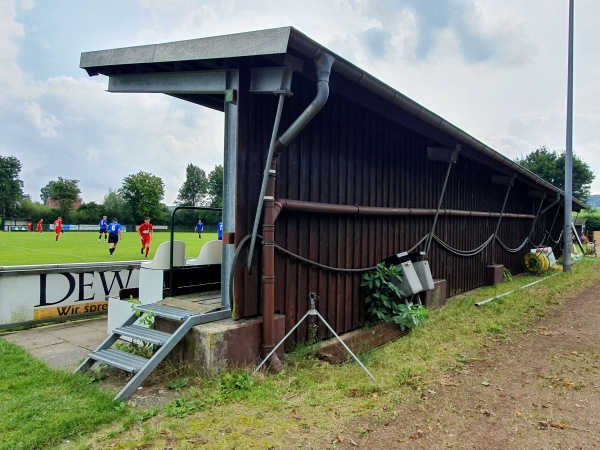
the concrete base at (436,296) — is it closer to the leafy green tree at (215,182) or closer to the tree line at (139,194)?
the tree line at (139,194)

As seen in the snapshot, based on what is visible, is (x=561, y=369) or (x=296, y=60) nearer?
(x=296, y=60)

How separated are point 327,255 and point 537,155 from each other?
4249 centimetres

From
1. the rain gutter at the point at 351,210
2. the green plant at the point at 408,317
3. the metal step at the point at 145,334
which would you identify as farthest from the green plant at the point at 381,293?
the metal step at the point at 145,334

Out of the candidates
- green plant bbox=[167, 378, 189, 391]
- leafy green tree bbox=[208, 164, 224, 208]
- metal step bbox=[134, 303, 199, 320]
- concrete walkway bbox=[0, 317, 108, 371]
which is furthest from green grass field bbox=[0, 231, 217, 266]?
leafy green tree bbox=[208, 164, 224, 208]

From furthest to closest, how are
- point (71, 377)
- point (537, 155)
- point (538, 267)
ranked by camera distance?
point (537, 155), point (538, 267), point (71, 377)

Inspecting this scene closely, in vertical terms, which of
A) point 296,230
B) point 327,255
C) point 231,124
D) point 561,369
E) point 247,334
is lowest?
point 561,369

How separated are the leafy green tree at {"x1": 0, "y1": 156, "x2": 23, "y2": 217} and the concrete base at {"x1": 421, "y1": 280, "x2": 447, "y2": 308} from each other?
65.3m

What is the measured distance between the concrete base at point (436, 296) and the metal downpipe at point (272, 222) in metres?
3.43

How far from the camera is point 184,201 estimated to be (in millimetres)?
78500

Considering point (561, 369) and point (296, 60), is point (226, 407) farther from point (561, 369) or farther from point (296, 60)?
point (561, 369)

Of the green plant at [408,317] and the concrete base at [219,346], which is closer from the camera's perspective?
the concrete base at [219,346]

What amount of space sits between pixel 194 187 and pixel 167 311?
7752 cm

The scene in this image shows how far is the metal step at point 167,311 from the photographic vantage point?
11.8ft

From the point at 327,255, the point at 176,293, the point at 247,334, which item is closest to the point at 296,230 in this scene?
the point at 327,255
